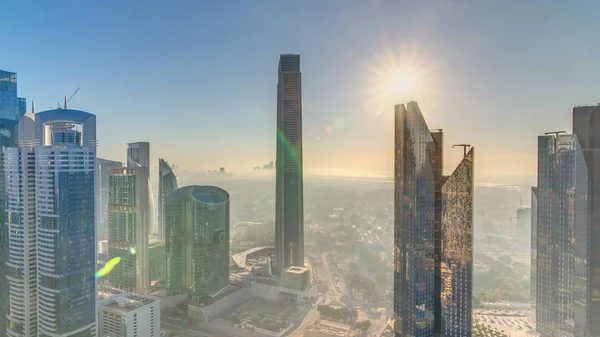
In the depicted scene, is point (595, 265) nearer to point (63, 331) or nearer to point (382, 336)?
point (382, 336)

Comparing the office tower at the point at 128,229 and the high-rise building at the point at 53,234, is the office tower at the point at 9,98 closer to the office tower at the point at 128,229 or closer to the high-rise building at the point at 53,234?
the high-rise building at the point at 53,234

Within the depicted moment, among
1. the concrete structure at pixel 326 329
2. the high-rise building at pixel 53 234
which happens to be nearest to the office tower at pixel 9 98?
the high-rise building at pixel 53 234

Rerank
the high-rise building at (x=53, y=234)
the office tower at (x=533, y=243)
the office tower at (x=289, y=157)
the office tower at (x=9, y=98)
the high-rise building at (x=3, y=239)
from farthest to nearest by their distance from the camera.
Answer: the office tower at (x=289, y=157)
the office tower at (x=533, y=243)
the office tower at (x=9, y=98)
the high-rise building at (x=3, y=239)
the high-rise building at (x=53, y=234)

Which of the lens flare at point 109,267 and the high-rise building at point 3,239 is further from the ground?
the high-rise building at point 3,239

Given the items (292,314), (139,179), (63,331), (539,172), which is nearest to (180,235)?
(139,179)

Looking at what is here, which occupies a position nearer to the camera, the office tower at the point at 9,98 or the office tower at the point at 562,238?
the office tower at the point at 562,238

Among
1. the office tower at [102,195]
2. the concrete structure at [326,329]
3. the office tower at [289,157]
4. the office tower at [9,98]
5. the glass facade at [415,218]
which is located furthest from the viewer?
the office tower at [102,195]

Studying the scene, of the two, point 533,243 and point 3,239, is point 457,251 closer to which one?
point 533,243

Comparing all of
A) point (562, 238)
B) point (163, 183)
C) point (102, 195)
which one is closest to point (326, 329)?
point (562, 238)
